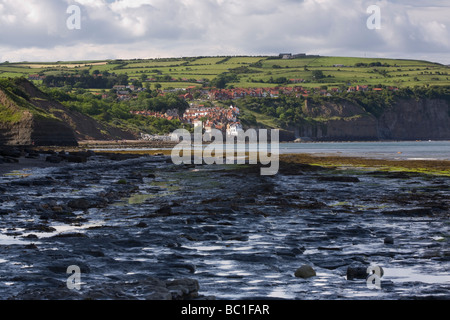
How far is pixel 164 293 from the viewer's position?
1005 cm

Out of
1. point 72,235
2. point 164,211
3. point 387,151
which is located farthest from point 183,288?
point 387,151

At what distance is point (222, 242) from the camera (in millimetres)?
15742

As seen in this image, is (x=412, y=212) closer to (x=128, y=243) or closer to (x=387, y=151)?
(x=128, y=243)

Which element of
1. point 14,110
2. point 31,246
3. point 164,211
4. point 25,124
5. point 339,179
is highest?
point 14,110

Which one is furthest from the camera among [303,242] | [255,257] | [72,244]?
[303,242]

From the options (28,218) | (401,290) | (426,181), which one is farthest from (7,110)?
(401,290)

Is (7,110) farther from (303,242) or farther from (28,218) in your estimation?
(303,242)

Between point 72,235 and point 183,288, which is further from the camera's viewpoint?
point 72,235

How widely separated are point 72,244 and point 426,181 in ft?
91.8

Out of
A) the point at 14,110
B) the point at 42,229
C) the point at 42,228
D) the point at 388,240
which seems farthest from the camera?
the point at 14,110

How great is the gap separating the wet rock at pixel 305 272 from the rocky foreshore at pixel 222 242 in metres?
0.02

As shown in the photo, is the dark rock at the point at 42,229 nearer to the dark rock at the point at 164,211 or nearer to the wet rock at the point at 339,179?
the dark rock at the point at 164,211

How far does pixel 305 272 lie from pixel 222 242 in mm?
4215

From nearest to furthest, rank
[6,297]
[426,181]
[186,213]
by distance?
[6,297] < [186,213] < [426,181]
